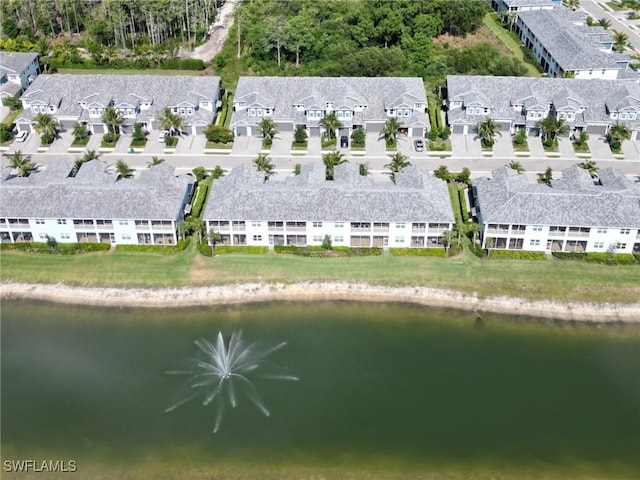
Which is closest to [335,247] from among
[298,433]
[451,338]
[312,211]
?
[312,211]

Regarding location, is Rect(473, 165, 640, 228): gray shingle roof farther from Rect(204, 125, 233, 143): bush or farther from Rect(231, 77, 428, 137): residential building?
Rect(204, 125, 233, 143): bush

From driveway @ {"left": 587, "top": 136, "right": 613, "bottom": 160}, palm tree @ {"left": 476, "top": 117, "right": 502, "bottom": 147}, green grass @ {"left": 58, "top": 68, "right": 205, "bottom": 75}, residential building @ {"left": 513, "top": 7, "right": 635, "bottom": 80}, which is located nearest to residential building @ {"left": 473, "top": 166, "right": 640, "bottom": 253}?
driveway @ {"left": 587, "top": 136, "right": 613, "bottom": 160}

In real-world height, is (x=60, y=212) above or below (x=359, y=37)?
below

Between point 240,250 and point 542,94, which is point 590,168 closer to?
point 542,94

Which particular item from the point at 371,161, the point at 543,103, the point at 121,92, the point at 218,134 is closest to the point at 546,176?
the point at 543,103

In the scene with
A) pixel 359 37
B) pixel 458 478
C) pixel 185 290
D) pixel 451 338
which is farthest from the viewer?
pixel 359 37

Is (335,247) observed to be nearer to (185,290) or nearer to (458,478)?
(185,290)

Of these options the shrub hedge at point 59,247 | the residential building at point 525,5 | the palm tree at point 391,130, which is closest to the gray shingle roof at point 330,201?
the shrub hedge at point 59,247
